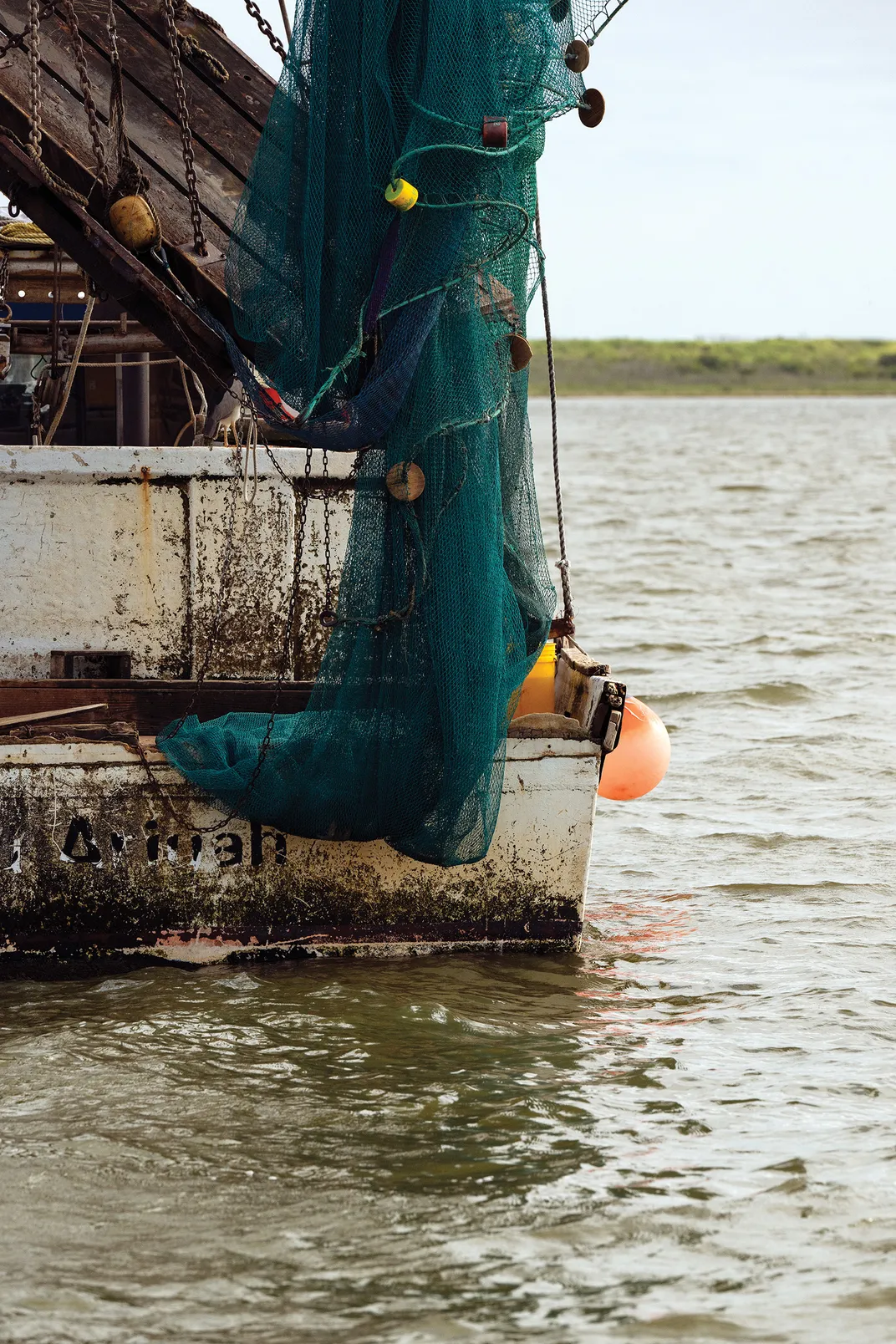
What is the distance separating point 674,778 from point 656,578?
435 inches

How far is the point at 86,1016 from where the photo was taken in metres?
5.70

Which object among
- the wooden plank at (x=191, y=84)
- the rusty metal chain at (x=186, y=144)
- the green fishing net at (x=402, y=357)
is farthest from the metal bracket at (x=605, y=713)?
the wooden plank at (x=191, y=84)

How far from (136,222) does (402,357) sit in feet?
4.26

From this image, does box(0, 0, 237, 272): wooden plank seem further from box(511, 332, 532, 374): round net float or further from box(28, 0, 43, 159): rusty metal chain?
box(511, 332, 532, 374): round net float

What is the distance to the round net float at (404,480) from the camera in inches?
219

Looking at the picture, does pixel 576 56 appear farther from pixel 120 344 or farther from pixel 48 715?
pixel 120 344

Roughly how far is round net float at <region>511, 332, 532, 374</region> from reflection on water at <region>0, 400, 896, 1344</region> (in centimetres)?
228

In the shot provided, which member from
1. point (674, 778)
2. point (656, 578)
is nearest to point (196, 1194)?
point (674, 778)

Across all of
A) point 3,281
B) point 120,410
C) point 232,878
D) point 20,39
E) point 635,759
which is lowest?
point 232,878

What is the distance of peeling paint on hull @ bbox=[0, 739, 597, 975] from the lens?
19.2 ft

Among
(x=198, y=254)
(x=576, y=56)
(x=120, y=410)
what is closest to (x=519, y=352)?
(x=576, y=56)

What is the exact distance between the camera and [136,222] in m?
6.02

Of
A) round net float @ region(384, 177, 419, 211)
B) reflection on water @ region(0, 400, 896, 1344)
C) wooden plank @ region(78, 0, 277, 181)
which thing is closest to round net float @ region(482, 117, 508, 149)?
round net float @ region(384, 177, 419, 211)

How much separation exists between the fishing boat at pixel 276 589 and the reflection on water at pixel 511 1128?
0.42 meters
